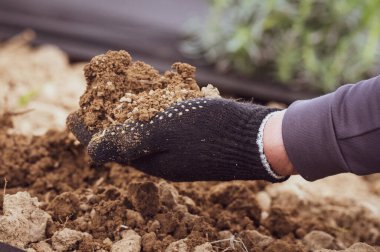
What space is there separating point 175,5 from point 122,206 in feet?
9.82

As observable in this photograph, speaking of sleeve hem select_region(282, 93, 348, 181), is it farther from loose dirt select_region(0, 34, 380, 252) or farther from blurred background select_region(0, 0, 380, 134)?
blurred background select_region(0, 0, 380, 134)

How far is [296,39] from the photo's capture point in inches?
136

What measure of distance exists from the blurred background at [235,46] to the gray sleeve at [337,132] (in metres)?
1.66

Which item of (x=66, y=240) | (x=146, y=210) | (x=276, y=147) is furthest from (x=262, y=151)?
(x=66, y=240)

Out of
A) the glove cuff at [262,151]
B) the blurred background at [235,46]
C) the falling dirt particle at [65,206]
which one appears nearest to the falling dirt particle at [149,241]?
the falling dirt particle at [65,206]

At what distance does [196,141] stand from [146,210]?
29 centimetres

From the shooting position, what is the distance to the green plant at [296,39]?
131 inches

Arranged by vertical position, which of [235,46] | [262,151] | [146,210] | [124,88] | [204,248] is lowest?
[204,248]

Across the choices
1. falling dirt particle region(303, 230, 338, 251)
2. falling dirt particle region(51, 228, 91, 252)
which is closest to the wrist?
falling dirt particle region(303, 230, 338, 251)

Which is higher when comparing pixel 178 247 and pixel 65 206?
pixel 65 206

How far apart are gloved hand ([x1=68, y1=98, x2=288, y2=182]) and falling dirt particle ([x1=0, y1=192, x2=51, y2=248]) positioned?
0.22m

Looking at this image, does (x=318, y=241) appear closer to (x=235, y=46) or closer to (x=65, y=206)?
(x=65, y=206)

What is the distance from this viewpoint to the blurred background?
326cm

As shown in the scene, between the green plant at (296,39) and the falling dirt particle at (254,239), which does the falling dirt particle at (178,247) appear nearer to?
the falling dirt particle at (254,239)
